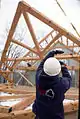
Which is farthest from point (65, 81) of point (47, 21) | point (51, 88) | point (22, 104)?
point (47, 21)

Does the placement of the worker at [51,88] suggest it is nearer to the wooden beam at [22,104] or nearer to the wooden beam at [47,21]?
the wooden beam at [22,104]

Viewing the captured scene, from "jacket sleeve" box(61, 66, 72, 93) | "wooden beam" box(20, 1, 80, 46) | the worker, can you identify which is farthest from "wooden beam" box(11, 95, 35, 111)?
"wooden beam" box(20, 1, 80, 46)

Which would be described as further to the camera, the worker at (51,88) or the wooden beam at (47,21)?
the wooden beam at (47,21)

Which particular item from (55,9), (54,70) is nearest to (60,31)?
(54,70)

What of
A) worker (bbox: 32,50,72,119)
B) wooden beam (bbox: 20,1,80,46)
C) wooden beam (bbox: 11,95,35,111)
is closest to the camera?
worker (bbox: 32,50,72,119)

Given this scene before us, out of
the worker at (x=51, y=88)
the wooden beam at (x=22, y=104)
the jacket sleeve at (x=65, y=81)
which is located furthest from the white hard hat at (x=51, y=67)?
the wooden beam at (x=22, y=104)

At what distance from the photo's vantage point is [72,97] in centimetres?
477

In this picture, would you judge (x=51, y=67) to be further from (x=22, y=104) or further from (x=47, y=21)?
(x=47, y=21)

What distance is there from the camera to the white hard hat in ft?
10.4

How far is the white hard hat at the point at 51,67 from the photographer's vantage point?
317 centimetres

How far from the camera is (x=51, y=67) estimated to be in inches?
126

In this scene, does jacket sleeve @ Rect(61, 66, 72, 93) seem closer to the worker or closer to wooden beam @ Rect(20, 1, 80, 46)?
the worker

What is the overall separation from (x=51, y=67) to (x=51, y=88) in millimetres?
236

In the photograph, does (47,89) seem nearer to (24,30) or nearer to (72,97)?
(72,97)
